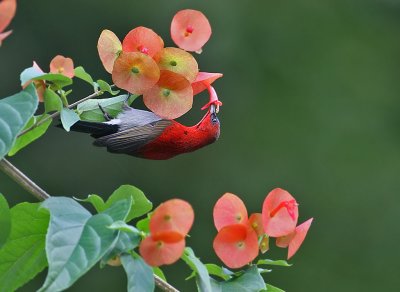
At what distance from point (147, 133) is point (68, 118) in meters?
0.14

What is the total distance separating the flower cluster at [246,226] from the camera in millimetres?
856

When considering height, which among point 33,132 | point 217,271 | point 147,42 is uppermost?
point 147,42

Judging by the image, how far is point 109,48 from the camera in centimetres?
91

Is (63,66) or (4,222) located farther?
(63,66)

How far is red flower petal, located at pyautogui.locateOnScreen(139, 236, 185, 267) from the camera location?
0.77 meters

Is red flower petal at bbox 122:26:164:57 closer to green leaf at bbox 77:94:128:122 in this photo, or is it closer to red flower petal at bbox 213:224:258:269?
green leaf at bbox 77:94:128:122

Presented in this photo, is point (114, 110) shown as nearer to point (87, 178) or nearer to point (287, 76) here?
point (87, 178)

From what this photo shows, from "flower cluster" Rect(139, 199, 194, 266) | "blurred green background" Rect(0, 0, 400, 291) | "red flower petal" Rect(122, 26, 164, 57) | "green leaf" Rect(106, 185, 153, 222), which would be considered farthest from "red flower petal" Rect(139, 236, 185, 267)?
"blurred green background" Rect(0, 0, 400, 291)

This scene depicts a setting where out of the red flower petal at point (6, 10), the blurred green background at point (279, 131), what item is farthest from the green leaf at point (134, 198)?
the blurred green background at point (279, 131)

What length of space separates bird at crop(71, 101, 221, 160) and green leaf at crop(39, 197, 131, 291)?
0.14 metres

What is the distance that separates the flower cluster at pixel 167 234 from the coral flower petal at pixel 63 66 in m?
0.22

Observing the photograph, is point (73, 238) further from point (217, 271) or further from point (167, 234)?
point (217, 271)

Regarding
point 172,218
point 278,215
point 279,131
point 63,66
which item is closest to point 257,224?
point 278,215

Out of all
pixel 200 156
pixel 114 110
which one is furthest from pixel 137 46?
pixel 200 156
